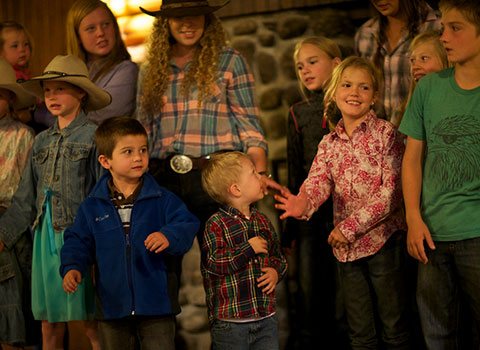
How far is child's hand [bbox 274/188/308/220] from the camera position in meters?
3.30

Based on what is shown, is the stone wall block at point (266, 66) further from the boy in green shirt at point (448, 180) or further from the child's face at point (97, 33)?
the boy in green shirt at point (448, 180)

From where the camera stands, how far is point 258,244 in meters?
3.16

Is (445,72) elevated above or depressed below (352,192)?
above

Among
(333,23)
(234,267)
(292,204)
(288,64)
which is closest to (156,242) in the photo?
(234,267)

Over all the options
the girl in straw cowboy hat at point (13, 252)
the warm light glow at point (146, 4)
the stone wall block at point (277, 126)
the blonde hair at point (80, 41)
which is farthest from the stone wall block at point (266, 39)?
the girl in straw cowboy hat at point (13, 252)

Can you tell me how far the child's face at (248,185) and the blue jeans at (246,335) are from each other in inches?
18.9

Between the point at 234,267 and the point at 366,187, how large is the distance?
0.64 m

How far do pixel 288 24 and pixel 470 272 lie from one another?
6.50 feet

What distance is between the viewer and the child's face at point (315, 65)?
387cm

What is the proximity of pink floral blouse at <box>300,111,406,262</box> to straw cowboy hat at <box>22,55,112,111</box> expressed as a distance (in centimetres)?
104

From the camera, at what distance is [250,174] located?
3275 millimetres

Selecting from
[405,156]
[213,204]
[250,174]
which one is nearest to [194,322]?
[213,204]

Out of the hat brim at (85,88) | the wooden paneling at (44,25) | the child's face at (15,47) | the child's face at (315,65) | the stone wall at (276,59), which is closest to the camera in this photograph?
the hat brim at (85,88)

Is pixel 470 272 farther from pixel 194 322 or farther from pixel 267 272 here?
pixel 194 322
